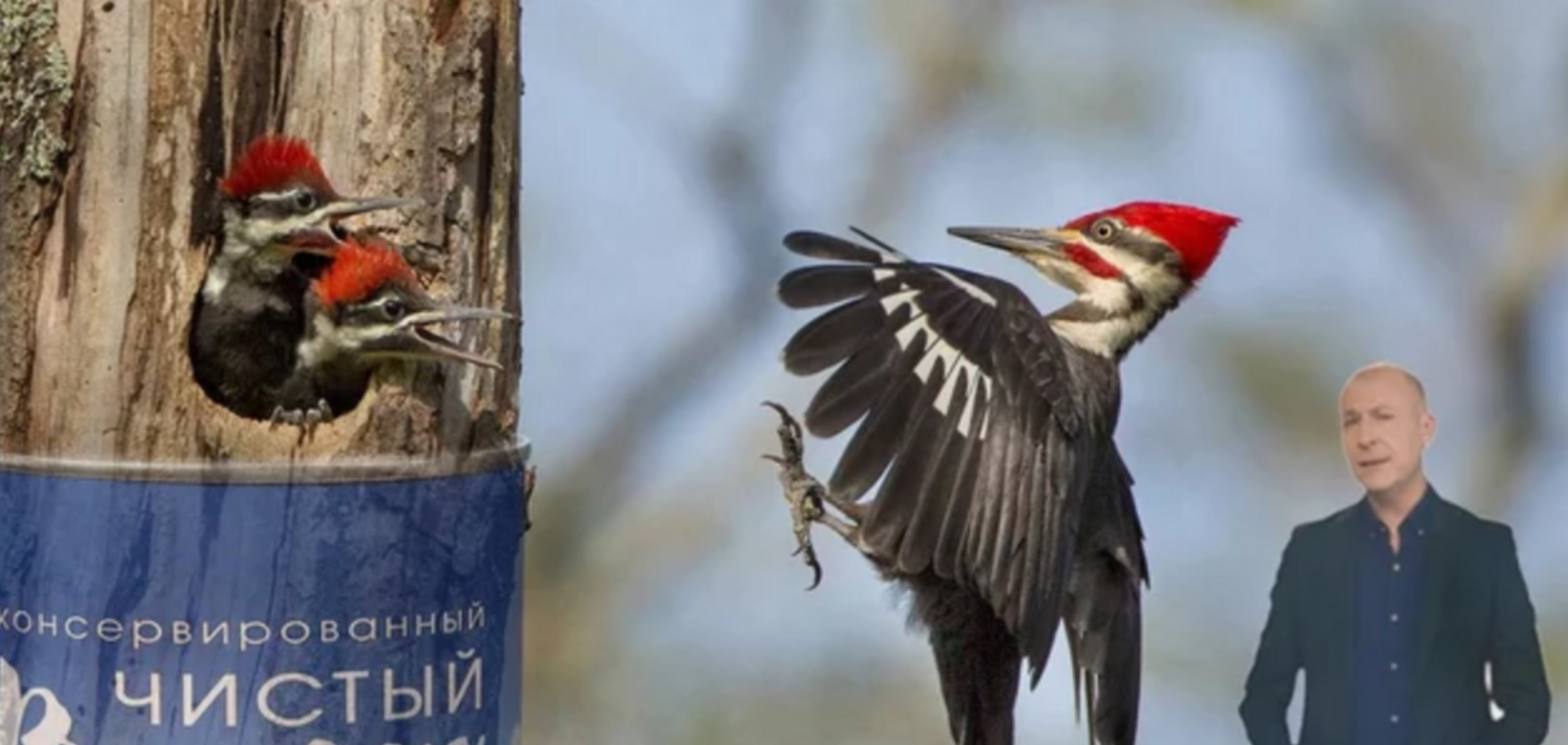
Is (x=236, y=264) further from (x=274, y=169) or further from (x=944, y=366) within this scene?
(x=944, y=366)

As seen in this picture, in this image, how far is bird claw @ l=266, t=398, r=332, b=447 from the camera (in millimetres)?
1589

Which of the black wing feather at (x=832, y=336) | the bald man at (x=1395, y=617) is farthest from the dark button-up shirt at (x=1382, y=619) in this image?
the black wing feather at (x=832, y=336)

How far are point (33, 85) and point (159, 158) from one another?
0.33 feet

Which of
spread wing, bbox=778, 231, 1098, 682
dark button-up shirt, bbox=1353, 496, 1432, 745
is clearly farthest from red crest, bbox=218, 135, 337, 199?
dark button-up shirt, bbox=1353, 496, 1432, 745

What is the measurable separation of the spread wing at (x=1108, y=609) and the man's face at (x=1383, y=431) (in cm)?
86

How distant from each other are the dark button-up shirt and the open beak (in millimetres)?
2194

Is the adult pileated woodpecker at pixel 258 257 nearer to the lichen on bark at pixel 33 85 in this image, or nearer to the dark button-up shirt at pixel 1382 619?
the lichen on bark at pixel 33 85

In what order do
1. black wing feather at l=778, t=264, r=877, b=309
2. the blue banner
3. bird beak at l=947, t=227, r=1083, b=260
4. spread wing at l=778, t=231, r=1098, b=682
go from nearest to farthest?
the blue banner
black wing feather at l=778, t=264, r=877, b=309
spread wing at l=778, t=231, r=1098, b=682
bird beak at l=947, t=227, r=1083, b=260

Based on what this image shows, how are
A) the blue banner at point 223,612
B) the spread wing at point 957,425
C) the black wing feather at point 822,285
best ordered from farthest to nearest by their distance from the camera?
the spread wing at point 957,425 → the black wing feather at point 822,285 → the blue banner at point 223,612

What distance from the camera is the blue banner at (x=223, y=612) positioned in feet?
5.02

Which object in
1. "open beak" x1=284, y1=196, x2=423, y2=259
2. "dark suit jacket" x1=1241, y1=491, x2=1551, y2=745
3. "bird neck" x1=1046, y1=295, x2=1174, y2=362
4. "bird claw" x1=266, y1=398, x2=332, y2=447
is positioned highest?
"bird neck" x1=1046, y1=295, x2=1174, y2=362

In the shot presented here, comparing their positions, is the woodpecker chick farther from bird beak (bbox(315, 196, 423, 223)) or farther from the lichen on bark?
the lichen on bark

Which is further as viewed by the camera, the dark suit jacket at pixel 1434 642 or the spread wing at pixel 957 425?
the dark suit jacket at pixel 1434 642

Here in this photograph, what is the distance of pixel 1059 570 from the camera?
8.02ft
